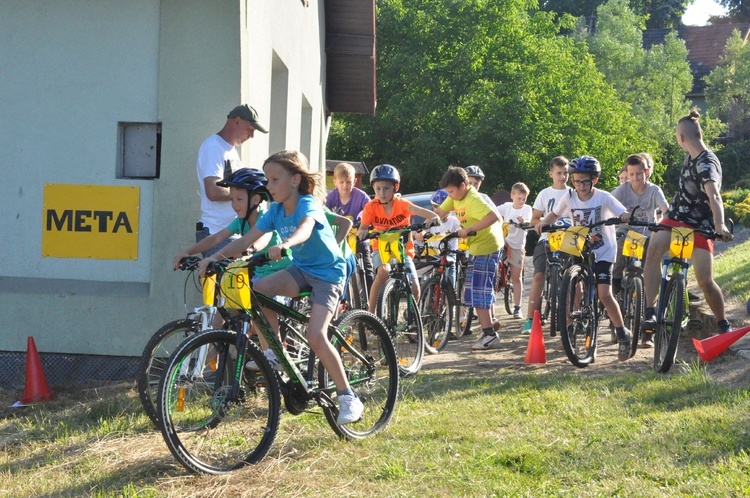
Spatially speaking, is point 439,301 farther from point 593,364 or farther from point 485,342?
point 593,364

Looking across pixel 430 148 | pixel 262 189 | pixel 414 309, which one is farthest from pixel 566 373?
pixel 430 148

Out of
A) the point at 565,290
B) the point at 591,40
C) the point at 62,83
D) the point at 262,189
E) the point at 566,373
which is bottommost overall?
the point at 566,373

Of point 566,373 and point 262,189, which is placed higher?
point 262,189

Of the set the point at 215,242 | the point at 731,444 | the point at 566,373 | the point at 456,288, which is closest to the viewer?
the point at 731,444

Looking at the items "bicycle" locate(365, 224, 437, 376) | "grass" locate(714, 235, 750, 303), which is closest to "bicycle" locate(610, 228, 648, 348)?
"bicycle" locate(365, 224, 437, 376)

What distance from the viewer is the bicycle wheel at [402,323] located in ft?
27.0

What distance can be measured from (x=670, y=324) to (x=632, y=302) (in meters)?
1.97

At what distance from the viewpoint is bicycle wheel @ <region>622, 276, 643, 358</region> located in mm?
9148

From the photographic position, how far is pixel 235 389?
16.8ft

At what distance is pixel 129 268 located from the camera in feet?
27.6

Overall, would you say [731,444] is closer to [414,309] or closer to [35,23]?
[414,309]

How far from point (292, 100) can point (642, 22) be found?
58.1 m

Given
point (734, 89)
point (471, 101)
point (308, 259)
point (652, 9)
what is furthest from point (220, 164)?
point (652, 9)

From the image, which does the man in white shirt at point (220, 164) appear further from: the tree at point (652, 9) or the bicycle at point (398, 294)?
the tree at point (652, 9)
